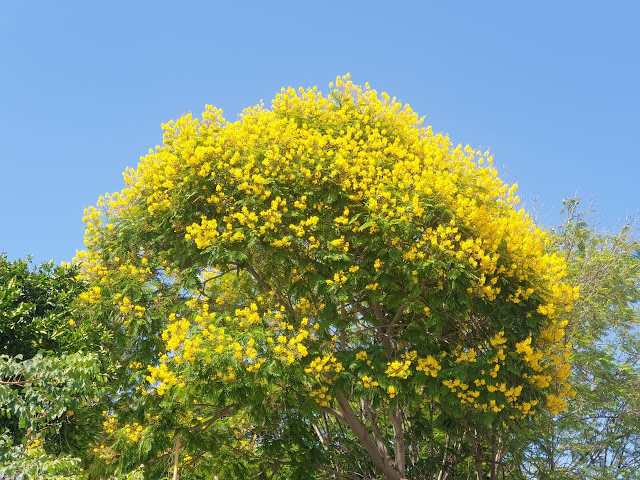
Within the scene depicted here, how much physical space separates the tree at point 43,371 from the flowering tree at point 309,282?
53 cm

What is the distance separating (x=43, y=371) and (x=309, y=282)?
4.26m

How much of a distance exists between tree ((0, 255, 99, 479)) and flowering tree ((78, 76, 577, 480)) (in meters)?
0.53

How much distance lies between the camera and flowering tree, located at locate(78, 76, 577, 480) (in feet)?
32.0

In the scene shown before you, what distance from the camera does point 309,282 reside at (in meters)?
10.3

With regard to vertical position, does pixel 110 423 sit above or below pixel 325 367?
below

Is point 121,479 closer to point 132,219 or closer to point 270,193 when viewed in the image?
point 132,219

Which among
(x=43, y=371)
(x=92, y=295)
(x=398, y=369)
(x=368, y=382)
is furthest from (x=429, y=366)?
Answer: (x=43, y=371)

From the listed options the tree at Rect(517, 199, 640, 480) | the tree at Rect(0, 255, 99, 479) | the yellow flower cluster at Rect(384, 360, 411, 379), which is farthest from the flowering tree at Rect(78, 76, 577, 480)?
the tree at Rect(517, 199, 640, 480)

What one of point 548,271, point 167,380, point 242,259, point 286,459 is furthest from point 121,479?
point 548,271

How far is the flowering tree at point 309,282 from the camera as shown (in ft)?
32.0

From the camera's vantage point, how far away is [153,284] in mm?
10766

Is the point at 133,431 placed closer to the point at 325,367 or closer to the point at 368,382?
the point at 325,367

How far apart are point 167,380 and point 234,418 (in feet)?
10.8

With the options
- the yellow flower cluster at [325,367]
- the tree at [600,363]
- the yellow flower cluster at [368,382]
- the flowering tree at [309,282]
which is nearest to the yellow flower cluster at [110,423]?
the flowering tree at [309,282]
